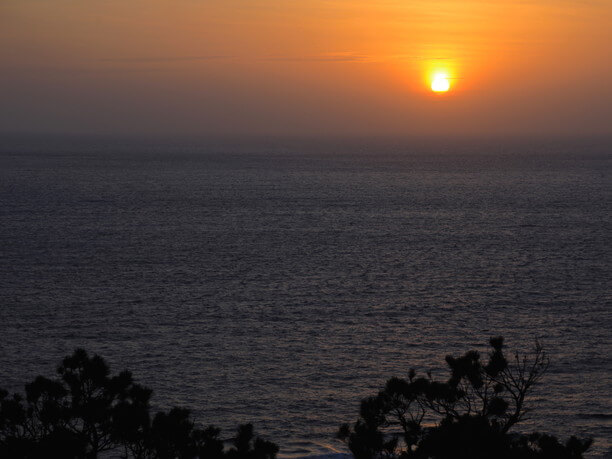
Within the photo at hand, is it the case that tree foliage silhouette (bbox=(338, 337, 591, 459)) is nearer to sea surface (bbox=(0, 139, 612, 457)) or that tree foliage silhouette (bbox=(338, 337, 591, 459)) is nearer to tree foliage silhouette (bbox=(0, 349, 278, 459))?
tree foliage silhouette (bbox=(0, 349, 278, 459))

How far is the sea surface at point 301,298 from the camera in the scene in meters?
32.5

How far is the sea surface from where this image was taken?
3253cm

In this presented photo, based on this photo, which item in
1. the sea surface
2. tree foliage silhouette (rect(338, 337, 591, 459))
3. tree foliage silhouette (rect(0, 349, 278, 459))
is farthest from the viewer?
the sea surface

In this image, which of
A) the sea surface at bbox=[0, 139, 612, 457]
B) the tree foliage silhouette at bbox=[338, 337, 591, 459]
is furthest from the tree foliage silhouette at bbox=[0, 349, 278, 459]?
the sea surface at bbox=[0, 139, 612, 457]

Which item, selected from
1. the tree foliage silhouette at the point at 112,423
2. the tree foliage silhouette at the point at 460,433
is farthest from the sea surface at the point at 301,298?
the tree foliage silhouette at the point at 112,423

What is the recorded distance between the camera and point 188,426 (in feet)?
47.5

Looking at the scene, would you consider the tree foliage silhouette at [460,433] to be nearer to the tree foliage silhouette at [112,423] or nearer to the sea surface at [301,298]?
the tree foliage silhouette at [112,423]

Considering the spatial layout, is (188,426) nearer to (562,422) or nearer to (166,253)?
(562,422)

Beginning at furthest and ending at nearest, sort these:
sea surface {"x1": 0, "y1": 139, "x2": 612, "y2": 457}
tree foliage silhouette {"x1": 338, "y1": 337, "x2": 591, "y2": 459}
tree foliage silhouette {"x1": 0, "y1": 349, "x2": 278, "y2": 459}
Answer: sea surface {"x1": 0, "y1": 139, "x2": 612, "y2": 457}
tree foliage silhouette {"x1": 0, "y1": 349, "x2": 278, "y2": 459}
tree foliage silhouette {"x1": 338, "y1": 337, "x2": 591, "y2": 459}

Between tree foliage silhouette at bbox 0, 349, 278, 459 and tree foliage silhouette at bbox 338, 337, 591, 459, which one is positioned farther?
tree foliage silhouette at bbox 0, 349, 278, 459

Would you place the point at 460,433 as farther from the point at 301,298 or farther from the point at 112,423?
the point at 301,298

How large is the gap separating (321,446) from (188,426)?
1383 centimetres

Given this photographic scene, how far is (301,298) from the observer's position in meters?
48.9

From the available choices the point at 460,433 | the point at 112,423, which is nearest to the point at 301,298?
the point at 112,423
